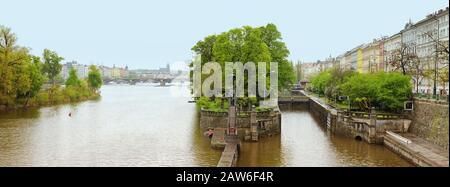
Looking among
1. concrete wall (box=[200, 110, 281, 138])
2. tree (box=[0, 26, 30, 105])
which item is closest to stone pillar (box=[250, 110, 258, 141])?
concrete wall (box=[200, 110, 281, 138])

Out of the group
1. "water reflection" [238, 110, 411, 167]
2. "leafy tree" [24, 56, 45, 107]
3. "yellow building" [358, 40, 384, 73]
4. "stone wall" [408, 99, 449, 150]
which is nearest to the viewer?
"water reflection" [238, 110, 411, 167]

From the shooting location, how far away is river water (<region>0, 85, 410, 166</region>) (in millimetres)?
34625

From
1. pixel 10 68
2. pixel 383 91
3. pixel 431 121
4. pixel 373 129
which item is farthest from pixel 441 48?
pixel 10 68

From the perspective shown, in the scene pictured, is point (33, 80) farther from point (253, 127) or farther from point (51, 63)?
point (253, 127)

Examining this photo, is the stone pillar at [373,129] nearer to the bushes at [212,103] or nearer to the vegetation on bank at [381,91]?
the vegetation on bank at [381,91]

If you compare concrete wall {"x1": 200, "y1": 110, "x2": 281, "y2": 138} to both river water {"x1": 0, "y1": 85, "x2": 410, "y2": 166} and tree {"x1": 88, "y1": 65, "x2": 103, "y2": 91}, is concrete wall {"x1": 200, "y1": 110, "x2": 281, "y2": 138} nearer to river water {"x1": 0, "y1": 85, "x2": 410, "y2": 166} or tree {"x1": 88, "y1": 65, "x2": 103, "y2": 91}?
river water {"x1": 0, "y1": 85, "x2": 410, "y2": 166}

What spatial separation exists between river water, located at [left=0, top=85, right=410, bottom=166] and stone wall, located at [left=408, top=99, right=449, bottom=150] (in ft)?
10.6

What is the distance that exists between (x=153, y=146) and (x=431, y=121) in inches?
817

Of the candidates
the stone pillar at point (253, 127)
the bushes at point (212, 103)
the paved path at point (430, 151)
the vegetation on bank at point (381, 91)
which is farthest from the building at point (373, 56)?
the paved path at point (430, 151)

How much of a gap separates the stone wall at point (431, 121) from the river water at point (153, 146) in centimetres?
323

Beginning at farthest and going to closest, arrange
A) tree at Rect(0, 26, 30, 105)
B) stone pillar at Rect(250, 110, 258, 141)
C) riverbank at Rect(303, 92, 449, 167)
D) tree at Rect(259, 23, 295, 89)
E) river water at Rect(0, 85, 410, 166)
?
tree at Rect(0, 26, 30, 105), tree at Rect(259, 23, 295, 89), stone pillar at Rect(250, 110, 258, 141), river water at Rect(0, 85, 410, 166), riverbank at Rect(303, 92, 449, 167)

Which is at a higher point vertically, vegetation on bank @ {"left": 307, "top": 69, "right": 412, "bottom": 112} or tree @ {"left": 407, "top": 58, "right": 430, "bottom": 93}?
tree @ {"left": 407, "top": 58, "right": 430, "bottom": 93}

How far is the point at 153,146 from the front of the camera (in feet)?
133

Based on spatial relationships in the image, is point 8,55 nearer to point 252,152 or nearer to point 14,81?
point 14,81
